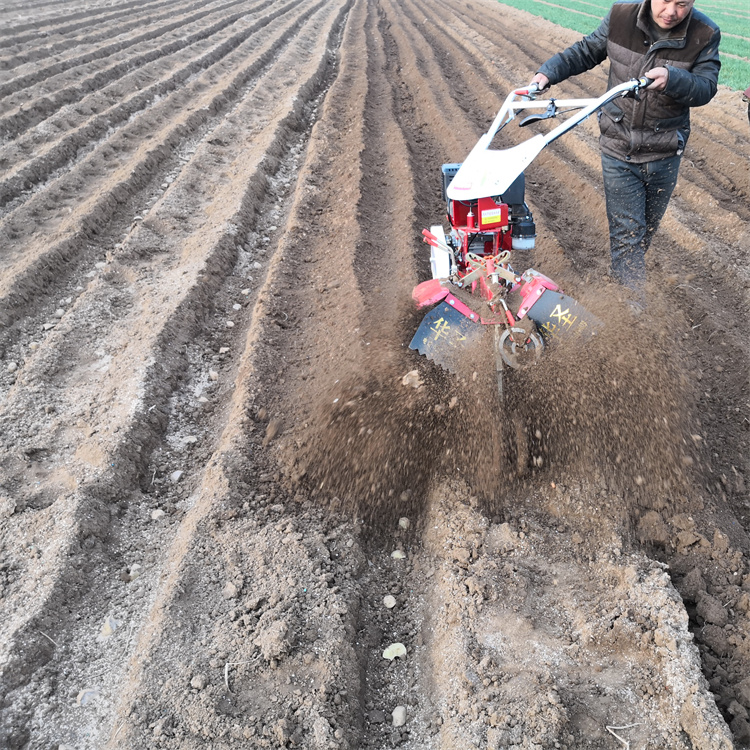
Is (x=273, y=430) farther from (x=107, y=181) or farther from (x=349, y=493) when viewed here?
(x=107, y=181)

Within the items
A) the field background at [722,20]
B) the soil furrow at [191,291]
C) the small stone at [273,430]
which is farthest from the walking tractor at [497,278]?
the field background at [722,20]

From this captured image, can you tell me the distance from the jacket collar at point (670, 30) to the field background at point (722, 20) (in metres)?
7.78

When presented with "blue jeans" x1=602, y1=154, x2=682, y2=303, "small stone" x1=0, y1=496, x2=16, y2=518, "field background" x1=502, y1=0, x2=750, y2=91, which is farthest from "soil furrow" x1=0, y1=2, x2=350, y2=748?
"field background" x1=502, y1=0, x2=750, y2=91

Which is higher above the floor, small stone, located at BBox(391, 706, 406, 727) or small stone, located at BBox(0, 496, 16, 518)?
small stone, located at BBox(391, 706, 406, 727)

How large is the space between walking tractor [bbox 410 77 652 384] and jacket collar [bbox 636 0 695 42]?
0.31 m

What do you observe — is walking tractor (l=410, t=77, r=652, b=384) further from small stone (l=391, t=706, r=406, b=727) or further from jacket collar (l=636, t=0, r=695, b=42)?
small stone (l=391, t=706, r=406, b=727)

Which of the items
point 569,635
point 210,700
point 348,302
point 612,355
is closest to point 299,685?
point 210,700

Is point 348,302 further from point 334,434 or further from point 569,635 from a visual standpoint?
point 569,635

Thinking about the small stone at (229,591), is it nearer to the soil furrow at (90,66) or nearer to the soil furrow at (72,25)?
the soil furrow at (90,66)

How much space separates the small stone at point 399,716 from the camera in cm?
207

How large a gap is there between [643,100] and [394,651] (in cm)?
306

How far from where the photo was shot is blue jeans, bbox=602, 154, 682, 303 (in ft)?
11.1

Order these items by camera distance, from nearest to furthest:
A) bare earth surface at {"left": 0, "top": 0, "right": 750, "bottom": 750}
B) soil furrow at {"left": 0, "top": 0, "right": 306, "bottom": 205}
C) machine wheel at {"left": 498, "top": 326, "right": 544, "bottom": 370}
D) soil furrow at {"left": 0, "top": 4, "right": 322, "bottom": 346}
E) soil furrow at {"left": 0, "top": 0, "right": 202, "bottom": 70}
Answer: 1. bare earth surface at {"left": 0, "top": 0, "right": 750, "bottom": 750}
2. machine wheel at {"left": 498, "top": 326, "right": 544, "bottom": 370}
3. soil furrow at {"left": 0, "top": 4, "right": 322, "bottom": 346}
4. soil furrow at {"left": 0, "top": 0, "right": 306, "bottom": 205}
5. soil furrow at {"left": 0, "top": 0, "right": 202, "bottom": 70}

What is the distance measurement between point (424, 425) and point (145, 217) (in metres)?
3.95
